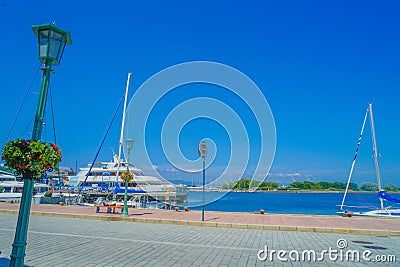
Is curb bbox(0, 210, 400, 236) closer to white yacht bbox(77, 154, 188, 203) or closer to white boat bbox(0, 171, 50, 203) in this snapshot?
white boat bbox(0, 171, 50, 203)

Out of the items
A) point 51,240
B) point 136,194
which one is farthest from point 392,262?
point 136,194

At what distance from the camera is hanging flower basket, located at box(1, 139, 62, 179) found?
14.7ft

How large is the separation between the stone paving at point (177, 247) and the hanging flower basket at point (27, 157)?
2473mm

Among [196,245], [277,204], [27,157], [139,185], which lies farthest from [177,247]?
[277,204]

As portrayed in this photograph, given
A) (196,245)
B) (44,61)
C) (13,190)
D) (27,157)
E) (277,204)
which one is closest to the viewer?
(27,157)

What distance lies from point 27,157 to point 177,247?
4.91 metres

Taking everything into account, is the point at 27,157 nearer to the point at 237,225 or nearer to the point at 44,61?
the point at 44,61

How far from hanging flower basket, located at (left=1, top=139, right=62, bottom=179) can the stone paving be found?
97.4 inches

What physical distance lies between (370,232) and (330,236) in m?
1.94

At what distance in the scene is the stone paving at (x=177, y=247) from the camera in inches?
254

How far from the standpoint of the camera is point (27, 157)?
4465 millimetres

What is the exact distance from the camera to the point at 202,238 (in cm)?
974

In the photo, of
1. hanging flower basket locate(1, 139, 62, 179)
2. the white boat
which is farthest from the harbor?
the white boat

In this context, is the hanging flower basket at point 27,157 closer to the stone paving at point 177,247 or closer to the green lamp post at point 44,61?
the green lamp post at point 44,61
